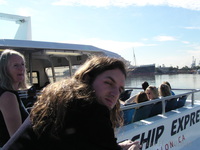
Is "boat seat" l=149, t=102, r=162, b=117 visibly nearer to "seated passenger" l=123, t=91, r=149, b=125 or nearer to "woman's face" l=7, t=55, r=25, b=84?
"seated passenger" l=123, t=91, r=149, b=125

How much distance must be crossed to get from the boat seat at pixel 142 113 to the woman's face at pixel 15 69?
2397 millimetres

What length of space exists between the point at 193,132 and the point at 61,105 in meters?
4.68

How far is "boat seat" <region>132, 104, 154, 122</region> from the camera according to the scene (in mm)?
3982

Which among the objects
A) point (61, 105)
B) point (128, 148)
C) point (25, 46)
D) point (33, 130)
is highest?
point (25, 46)

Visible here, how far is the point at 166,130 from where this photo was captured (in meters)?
4.07

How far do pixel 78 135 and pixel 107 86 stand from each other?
39 centimetres

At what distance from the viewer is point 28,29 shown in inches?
388

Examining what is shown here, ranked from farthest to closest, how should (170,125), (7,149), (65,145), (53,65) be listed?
(53,65)
(170,125)
(7,149)
(65,145)

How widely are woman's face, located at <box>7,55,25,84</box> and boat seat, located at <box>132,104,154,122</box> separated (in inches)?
94.4

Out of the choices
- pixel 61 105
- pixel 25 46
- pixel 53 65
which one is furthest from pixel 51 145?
pixel 53 65

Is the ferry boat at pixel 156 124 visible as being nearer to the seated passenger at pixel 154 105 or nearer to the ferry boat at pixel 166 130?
the ferry boat at pixel 166 130

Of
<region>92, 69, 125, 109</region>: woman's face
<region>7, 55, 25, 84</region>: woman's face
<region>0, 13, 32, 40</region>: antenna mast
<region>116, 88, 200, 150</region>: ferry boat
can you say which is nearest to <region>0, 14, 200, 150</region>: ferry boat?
<region>116, 88, 200, 150</region>: ferry boat

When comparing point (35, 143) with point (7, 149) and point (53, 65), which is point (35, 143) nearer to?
point (7, 149)

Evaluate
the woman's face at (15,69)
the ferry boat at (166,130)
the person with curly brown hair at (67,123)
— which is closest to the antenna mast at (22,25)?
the ferry boat at (166,130)
